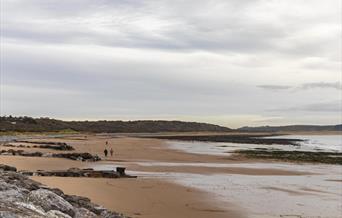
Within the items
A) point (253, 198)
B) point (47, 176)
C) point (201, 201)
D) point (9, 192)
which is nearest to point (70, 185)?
point (47, 176)

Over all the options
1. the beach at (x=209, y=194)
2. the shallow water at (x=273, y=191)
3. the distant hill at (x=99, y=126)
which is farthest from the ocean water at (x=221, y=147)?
the distant hill at (x=99, y=126)

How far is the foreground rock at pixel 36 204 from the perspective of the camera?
23.7 ft

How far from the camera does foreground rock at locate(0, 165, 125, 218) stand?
722cm

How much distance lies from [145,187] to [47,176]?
430 cm

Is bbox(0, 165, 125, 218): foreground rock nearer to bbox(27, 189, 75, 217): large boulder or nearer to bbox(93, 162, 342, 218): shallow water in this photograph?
bbox(27, 189, 75, 217): large boulder

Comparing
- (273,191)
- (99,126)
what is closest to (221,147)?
(273,191)

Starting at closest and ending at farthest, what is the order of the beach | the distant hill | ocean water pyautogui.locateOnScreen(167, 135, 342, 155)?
the beach, ocean water pyautogui.locateOnScreen(167, 135, 342, 155), the distant hill

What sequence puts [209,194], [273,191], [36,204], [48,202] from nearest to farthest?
[36,204], [48,202], [209,194], [273,191]

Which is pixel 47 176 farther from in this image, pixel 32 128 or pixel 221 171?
pixel 32 128

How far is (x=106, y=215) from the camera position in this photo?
36.9 feet

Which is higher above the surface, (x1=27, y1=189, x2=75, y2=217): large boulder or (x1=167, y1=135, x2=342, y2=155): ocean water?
(x1=27, y1=189, x2=75, y2=217): large boulder

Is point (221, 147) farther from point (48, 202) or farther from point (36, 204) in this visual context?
point (36, 204)

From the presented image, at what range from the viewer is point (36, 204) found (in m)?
9.11

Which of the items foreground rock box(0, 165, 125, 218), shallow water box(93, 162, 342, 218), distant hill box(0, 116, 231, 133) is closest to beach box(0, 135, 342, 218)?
shallow water box(93, 162, 342, 218)
